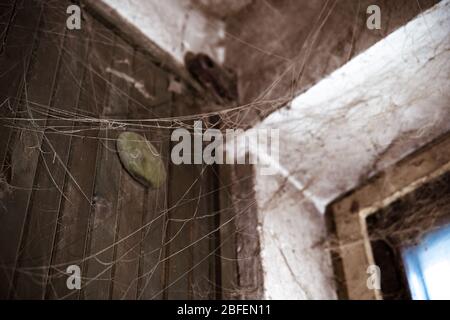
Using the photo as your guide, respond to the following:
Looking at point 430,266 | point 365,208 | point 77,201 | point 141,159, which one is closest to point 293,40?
point 365,208

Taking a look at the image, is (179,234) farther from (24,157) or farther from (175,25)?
(175,25)

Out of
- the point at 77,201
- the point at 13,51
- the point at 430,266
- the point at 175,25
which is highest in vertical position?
the point at 175,25

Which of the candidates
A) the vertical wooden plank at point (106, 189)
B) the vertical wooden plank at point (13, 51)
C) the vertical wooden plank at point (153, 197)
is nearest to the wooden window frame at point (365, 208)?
the vertical wooden plank at point (153, 197)

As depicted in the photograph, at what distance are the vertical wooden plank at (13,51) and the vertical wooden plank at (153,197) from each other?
39cm

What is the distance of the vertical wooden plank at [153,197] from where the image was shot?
4.00ft

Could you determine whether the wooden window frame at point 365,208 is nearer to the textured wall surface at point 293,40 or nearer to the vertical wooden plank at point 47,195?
the textured wall surface at point 293,40

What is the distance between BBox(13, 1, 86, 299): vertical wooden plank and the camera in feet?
3.11

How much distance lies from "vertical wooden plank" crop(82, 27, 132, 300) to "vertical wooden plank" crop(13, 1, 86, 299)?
11cm

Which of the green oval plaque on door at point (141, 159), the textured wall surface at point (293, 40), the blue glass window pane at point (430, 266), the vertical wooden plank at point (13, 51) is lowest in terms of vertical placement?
the blue glass window pane at point (430, 266)

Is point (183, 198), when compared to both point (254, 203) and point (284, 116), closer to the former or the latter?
point (254, 203)

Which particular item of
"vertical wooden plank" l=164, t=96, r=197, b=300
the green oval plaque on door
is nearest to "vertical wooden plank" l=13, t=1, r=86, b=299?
the green oval plaque on door

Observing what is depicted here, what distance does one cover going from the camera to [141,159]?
135cm

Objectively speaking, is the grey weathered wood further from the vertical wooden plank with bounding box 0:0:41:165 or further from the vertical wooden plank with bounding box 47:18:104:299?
the vertical wooden plank with bounding box 47:18:104:299

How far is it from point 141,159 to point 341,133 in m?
0.78
